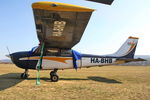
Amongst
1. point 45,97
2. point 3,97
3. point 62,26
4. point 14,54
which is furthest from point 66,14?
point 14,54

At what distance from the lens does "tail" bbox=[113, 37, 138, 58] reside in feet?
48.5

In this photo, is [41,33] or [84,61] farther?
[84,61]

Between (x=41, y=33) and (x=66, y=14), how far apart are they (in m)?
3.28

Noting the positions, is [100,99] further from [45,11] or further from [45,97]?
[45,11]

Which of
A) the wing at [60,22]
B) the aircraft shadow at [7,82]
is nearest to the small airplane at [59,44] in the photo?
the wing at [60,22]

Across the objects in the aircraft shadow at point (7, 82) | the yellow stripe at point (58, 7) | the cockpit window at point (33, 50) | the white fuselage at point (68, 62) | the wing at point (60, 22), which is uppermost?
the yellow stripe at point (58, 7)

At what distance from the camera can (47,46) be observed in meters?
11.7

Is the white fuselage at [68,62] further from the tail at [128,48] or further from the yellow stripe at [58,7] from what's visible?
the yellow stripe at [58,7]

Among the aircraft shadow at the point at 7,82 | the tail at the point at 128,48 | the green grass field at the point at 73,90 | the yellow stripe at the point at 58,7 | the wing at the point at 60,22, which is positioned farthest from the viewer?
the tail at the point at 128,48

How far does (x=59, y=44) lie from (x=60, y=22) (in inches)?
145

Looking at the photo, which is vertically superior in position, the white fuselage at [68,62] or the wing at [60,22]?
the wing at [60,22]

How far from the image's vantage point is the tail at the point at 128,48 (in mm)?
14773

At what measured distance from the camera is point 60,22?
7910mm

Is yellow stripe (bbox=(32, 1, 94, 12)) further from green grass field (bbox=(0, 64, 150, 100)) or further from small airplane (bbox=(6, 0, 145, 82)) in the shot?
green grass field (bbox=(0, 64, 150, 100))
